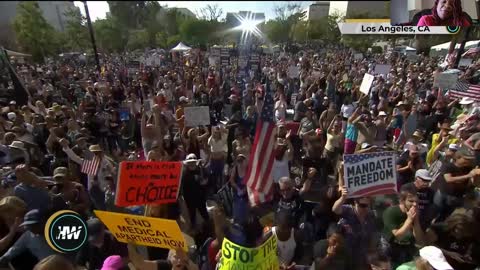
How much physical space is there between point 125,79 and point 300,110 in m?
4.61

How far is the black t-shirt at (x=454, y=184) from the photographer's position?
4.68m

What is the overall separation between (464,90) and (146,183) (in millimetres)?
7147

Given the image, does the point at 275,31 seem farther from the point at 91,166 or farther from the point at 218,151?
the point at 91,166

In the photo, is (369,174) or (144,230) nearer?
(144,230)

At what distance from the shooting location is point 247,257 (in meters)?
3.41

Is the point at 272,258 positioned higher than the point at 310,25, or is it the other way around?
the point at 310,25

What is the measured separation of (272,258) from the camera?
3594 millimetres

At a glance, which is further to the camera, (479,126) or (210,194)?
(479,126)

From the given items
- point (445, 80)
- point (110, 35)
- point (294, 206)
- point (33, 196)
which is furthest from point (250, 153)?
point (110, 35)

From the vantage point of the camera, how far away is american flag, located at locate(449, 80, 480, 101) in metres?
8.32

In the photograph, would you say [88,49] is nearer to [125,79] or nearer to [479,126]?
[125,79]

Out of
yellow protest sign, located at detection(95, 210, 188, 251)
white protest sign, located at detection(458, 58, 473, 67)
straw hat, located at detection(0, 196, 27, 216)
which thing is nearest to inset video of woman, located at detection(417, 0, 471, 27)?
white protest sign, located at detection(458, 58, 473, 67)

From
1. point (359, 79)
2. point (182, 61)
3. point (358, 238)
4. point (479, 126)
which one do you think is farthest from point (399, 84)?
point (358, 238)

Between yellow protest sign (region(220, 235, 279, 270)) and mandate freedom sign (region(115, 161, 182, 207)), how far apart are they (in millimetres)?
1215
